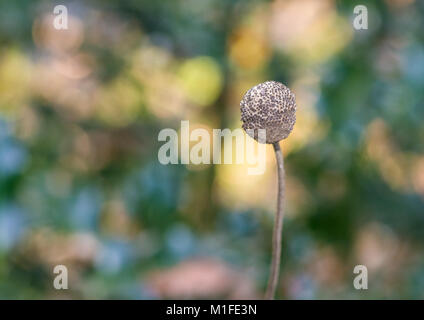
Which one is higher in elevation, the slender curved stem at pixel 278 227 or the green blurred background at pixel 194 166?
the green blurred background at pixel 194 166

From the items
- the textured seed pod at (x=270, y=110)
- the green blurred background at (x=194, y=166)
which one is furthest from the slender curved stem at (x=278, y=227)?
the green blurred background at (x=194, y=166)

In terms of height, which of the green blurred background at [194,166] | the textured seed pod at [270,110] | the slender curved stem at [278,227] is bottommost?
the slender curved stem at [278,227]

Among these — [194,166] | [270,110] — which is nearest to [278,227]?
[270,110]

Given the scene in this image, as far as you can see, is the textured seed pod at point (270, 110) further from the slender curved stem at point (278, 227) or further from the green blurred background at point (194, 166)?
the green blurred background at point (194, 166)

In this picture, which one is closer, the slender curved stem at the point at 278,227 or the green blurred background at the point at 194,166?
the slender curved stem at the point at 278,227
